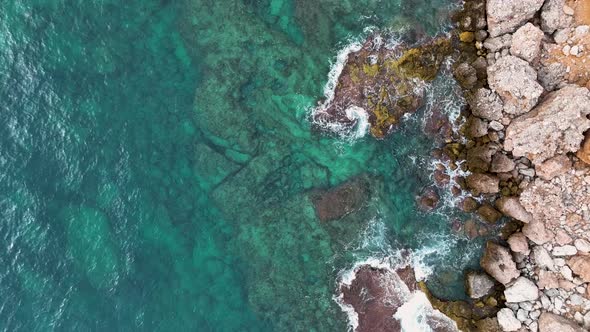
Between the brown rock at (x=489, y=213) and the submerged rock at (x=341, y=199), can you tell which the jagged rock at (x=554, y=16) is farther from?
the submerged rock at (x=341, y=199)

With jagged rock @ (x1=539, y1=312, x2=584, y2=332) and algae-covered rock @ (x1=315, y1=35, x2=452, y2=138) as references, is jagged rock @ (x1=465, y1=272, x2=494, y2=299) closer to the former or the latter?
jagged rock @ (x1=539, y1=312, x2=584, y2=332)

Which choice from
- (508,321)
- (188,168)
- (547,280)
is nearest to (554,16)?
(547,280)

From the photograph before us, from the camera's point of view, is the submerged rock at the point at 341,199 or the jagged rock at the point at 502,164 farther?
the submerged rock at the point at 341,199

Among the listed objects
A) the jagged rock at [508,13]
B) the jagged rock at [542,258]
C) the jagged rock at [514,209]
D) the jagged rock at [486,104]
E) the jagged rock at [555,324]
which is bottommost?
the jagged rock at [555,324]

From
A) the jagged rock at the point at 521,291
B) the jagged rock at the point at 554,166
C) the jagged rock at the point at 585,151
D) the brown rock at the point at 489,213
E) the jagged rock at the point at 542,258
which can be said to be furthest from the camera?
the brown rock at the point at 489,213

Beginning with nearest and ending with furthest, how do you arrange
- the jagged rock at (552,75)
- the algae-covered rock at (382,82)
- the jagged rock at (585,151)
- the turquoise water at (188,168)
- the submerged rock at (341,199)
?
1. the jagged rock at (585,151)
2. the jagged rock at (552,75)
3. the algae-covered rock at (382,82)
4. the turquoise water at (188,168)
5. the submerged rock at (341,199)

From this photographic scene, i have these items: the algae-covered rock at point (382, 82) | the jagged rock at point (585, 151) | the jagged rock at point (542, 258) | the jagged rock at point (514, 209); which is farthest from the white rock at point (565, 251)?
the algae-covered rock at point (382, 82)

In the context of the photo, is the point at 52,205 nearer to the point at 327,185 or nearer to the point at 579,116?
the point at 327,185

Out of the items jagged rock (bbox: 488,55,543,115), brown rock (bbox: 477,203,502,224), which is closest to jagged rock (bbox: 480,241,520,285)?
brown rock (bbox: 477,203,502,224)

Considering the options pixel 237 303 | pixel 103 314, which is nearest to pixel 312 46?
pixel 237 303
